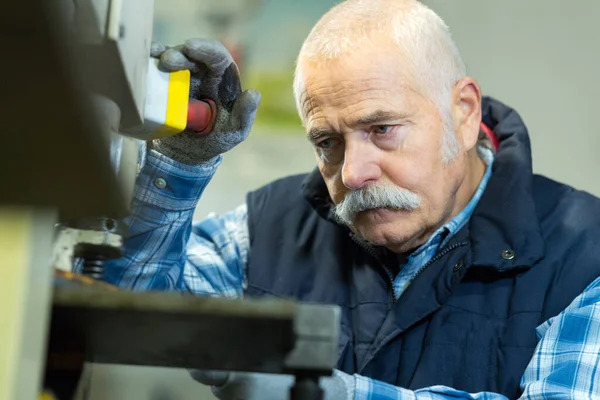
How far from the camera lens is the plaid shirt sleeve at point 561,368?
112cm

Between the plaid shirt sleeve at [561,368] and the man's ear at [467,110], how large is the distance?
1.17ft

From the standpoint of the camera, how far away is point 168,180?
129 cm

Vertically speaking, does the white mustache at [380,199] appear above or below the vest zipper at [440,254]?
above

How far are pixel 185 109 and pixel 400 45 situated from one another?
58 cm

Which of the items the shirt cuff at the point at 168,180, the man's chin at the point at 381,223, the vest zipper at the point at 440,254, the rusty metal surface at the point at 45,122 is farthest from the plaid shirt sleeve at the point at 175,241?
the rusty metal surface at the point at 45,122

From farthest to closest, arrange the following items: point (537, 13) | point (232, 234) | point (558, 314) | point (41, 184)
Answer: point (537, 13)
point (232, 234)
point (558, 314)
point (41, 184)

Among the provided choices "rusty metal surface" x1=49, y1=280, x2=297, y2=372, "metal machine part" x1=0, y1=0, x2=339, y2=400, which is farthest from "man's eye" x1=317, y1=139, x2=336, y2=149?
"rusty metal surface" x1=49, y1=280, x2=297, y2=372

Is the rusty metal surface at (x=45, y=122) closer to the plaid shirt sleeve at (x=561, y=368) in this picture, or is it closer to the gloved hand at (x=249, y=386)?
the gloved hand at (x=249, y=386)

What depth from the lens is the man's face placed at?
4.44ft

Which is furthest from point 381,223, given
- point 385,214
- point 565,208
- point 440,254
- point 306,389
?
Result: point 306,389

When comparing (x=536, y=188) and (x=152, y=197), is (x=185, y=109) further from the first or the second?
(x=536, y=188)

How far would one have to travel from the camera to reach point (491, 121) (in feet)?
5.49

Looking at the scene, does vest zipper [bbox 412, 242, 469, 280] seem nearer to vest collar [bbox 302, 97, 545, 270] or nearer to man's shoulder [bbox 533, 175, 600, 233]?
vest collar [bbox 302, 97, 545, 270]

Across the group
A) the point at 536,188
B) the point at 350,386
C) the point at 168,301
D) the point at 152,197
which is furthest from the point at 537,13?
the point at 168,301
